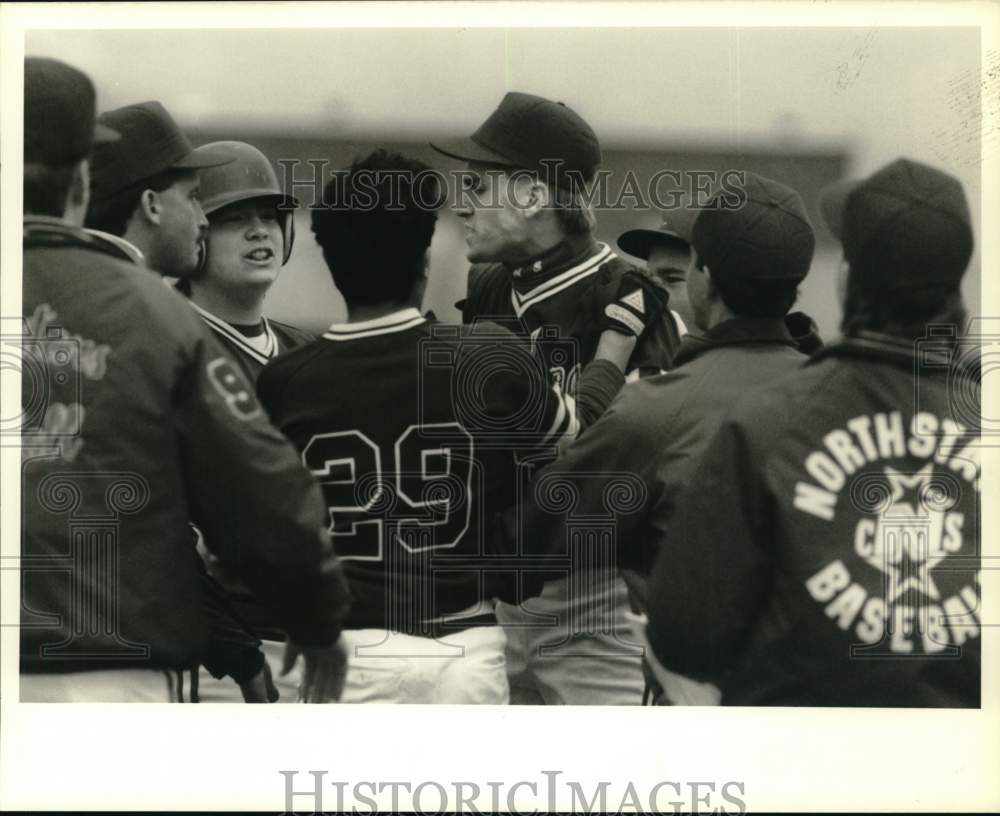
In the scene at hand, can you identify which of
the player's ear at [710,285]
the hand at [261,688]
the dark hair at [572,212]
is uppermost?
the dark hair at [572,212]

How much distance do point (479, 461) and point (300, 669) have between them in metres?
0.78

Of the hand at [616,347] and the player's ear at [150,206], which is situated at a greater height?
the player's ear at [150,206]

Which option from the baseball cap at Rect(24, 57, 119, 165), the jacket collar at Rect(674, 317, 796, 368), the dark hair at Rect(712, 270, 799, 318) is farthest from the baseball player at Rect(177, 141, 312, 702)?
the dark hair at Rect(712, 270, 799, 318)

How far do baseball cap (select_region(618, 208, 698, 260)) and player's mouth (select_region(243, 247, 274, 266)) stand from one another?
0.99 metres

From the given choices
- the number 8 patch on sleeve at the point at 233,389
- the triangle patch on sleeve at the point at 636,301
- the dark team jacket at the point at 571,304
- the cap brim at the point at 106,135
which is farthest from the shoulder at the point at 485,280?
the cap brim at the point at 106,135

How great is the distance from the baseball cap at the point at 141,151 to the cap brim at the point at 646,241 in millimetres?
1145

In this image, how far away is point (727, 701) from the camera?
3209 millimetres

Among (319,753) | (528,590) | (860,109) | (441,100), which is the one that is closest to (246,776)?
(319,753)

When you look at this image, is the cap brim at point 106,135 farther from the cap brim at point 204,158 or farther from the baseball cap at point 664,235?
the baseball cap at point 664,235

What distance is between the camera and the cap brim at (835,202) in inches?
125

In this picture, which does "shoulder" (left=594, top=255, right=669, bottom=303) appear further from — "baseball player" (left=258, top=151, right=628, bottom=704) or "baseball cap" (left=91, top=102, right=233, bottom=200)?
"baseball cap" (left=91, top=102, right=233, bottom=200)

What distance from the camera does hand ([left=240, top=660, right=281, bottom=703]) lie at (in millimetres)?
3264

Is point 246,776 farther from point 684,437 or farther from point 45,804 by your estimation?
point 684,437

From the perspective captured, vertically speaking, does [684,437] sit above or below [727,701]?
above
